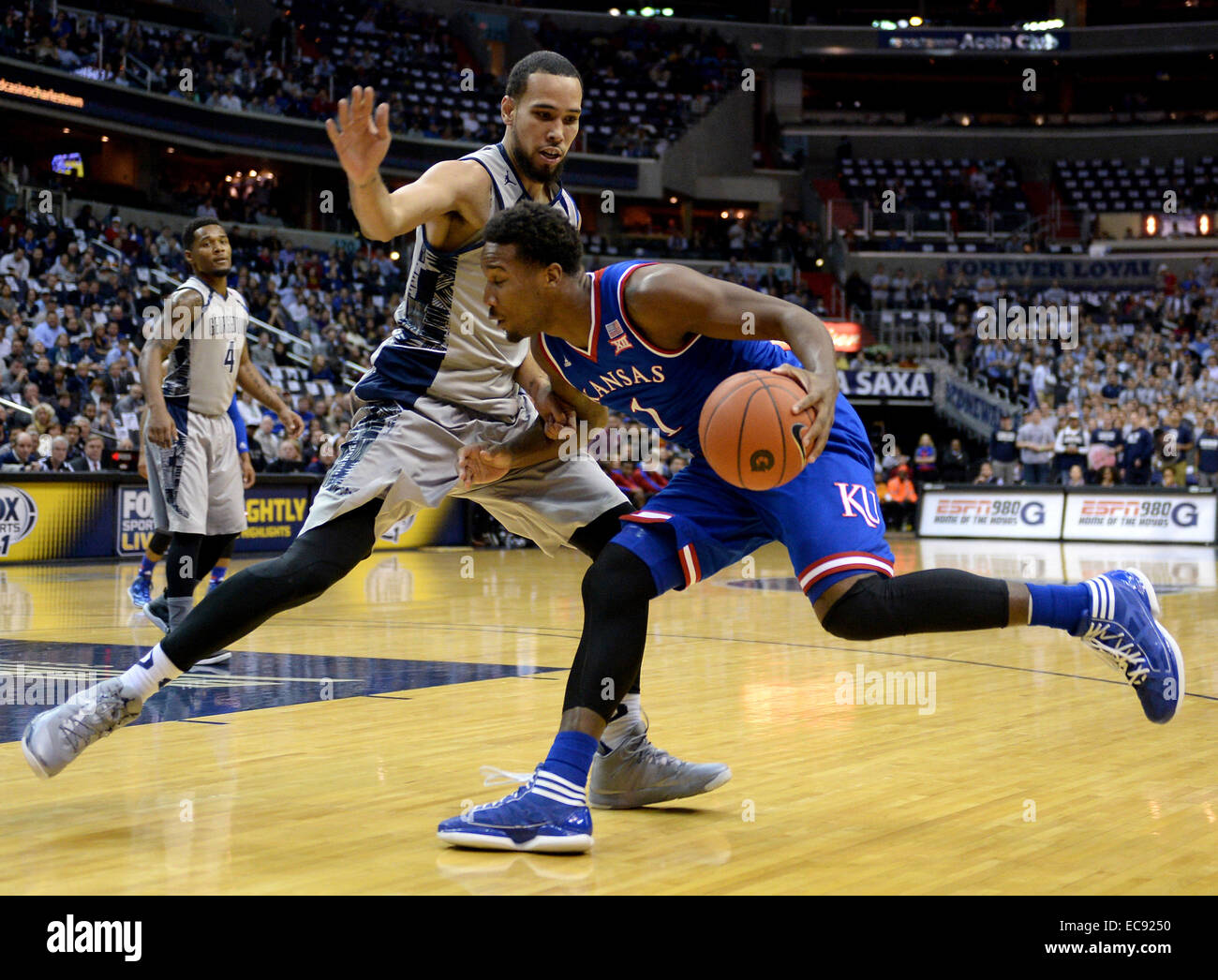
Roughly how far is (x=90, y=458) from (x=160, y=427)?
7573 mm

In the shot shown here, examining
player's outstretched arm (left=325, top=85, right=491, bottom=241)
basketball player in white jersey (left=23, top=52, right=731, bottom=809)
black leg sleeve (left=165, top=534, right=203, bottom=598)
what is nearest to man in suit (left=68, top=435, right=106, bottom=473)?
black leg sleeve (left=165, top=534, right=203, bottom=598)

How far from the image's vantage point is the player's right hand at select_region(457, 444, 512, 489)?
11.8ft

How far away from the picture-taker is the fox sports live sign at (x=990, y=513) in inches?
738

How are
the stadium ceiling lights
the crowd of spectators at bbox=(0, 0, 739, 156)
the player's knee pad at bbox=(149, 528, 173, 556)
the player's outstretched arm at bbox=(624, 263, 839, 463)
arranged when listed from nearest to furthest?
1. the player's outstretched arm at bbox=(624, 263, 839, 463)
2. the player's knee pad at bbox=(149, 528, 173, 556)
3. the crowd of spectators at bbox=(0, 0, 739, 156)
4. the stadium ceiling lights

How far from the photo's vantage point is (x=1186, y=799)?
350 cm

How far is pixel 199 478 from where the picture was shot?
6441 mm

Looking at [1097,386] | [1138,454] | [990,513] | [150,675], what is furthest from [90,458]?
[1097,386]

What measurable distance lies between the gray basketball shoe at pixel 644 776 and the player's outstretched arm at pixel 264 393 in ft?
10.6

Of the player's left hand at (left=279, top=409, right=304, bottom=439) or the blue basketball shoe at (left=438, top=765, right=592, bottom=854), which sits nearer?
the blue basketball shoe at (left=438, top=765, right=592, bottom=854)

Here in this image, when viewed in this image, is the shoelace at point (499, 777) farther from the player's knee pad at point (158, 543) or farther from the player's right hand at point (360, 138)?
the player's knee pad at point (158, 543)

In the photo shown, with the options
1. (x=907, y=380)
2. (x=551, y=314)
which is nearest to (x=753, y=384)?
(x=551, y=314)

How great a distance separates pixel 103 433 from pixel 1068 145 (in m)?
28.4

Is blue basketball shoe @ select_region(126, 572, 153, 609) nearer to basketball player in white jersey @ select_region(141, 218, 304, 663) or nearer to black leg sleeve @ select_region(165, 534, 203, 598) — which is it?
basketball player in white jersey @ select_region(141, 218, 304, 663)

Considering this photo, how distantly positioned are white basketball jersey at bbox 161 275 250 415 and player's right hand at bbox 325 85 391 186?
11.8ft
